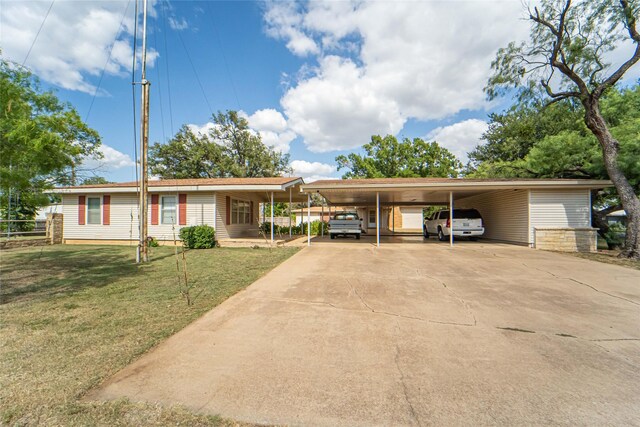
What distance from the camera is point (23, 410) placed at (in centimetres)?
213

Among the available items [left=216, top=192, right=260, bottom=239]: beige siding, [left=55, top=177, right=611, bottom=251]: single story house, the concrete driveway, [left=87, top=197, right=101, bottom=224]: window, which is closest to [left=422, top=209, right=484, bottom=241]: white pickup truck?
[left=55, top=177, right=611, bottom=251]: single story house

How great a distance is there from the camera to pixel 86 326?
3812mm

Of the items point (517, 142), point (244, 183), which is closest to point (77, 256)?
point (244, 183)

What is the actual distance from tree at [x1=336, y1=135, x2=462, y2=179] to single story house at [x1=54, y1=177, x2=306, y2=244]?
66.0 ft

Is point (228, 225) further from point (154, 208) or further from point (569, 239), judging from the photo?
point (569, 239)

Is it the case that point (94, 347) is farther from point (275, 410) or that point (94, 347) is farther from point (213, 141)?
point (213, 141)

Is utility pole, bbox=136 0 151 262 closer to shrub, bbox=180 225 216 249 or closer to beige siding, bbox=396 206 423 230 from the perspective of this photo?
shrub, bbox=180 225 216 249

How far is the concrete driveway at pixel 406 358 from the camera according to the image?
7.27 ft

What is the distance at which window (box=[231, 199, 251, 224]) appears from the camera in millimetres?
15562

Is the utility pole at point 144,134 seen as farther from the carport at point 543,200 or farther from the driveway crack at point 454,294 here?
the driveway crack at point 454,294

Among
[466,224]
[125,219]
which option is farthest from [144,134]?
[466,224]

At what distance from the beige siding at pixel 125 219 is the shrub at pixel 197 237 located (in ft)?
3.32

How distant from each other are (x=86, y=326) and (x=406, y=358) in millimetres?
4055

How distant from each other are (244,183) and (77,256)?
258 inches
